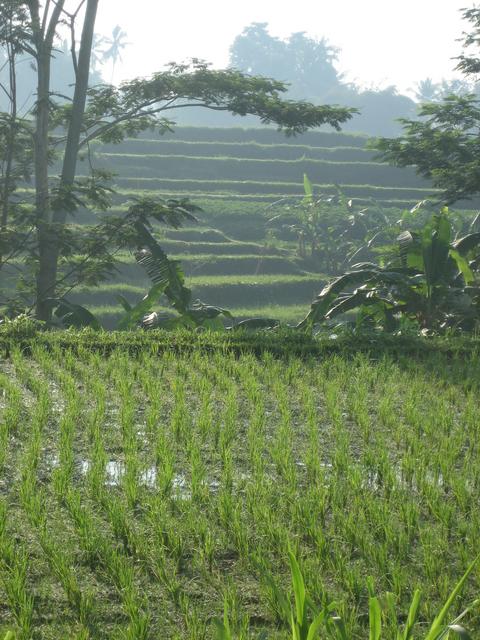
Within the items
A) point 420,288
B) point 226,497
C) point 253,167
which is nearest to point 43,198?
point 420,288

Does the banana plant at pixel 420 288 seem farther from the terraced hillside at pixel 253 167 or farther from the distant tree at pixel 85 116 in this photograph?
the terraced hillside at pixel 253 167

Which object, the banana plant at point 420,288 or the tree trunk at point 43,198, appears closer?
the banana plant at point 420,288

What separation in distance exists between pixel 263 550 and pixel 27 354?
11.9 feet

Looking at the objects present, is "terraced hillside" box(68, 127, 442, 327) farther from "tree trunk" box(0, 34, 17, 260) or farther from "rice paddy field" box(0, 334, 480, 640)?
"rice paddy field" box(0, 334, 480, 640)

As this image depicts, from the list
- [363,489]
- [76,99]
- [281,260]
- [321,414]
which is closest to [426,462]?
[363,489]

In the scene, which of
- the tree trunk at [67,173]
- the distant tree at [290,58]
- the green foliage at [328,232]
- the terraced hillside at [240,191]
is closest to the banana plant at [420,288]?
the tree trunk at [67,173]

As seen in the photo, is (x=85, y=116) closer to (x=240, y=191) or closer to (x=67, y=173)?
(x=67, y=173)

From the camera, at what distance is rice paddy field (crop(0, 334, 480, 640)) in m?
2.58

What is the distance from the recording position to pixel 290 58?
79188 mm

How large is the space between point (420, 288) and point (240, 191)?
23122mm

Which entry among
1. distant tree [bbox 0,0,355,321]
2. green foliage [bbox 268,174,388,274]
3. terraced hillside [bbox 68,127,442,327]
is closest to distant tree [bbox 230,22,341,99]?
terraced hillside [bbox 68,127,442,327]

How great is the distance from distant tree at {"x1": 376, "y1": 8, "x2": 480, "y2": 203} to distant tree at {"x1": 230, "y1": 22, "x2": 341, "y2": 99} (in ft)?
223

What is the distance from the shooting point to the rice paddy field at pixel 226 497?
2578 millimetres

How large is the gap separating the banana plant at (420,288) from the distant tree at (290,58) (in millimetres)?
69892
